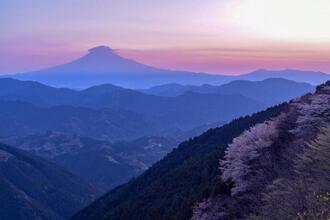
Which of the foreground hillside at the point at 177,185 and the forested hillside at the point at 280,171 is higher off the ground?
the forested hillside at the point at 280,171

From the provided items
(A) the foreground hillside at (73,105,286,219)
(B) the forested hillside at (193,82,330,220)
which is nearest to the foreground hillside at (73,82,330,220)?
(B) the forested hillside at (193,82,330,220)

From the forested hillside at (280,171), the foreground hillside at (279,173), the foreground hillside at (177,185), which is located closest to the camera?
the foreground hillside at (279,173)

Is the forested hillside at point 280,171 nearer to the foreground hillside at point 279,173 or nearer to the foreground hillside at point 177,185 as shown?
the foreground hillside at point 279,173

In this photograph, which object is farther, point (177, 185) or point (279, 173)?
point (177, 185)

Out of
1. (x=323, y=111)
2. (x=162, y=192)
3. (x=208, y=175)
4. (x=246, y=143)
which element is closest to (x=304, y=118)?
(x=323, y=111)

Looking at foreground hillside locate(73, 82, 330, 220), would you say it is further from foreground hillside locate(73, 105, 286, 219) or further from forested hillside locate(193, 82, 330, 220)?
foreground hillside locate(73, 105, 286, 219)

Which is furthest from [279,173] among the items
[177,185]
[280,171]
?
[177,185]

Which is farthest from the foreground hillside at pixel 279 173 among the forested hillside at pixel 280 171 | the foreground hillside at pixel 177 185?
the foreground hillside at pixel 177 185

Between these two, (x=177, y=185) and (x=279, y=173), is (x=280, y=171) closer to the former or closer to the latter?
(x=279, y=173)
